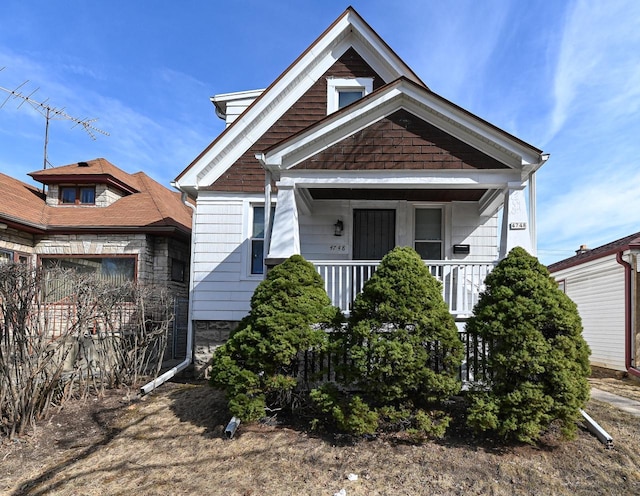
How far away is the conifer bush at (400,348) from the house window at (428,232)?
11.7 feet

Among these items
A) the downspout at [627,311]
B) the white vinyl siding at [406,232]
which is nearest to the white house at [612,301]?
the downspout at [627,311]

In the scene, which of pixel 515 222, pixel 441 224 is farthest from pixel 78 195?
pixel 515 222

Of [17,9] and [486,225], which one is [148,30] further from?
[486,225]

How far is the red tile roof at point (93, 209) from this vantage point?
994 cm

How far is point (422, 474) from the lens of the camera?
4.02 meters

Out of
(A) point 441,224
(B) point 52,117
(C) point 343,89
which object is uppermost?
(B) point 52,117

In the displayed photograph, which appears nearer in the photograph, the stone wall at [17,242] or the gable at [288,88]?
the gable at [288,88]

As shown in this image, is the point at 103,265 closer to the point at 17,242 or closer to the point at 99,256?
the point at 99,256

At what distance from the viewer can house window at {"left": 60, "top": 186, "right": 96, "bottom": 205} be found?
11.5 meters

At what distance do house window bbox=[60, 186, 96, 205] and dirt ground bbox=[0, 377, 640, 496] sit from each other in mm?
7628

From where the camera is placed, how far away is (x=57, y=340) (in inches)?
214

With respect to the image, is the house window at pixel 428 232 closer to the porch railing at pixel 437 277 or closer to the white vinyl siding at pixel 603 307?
the porch railing at pixel 437 277

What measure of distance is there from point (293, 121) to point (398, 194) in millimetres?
2669

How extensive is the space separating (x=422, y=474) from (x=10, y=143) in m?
19.4
